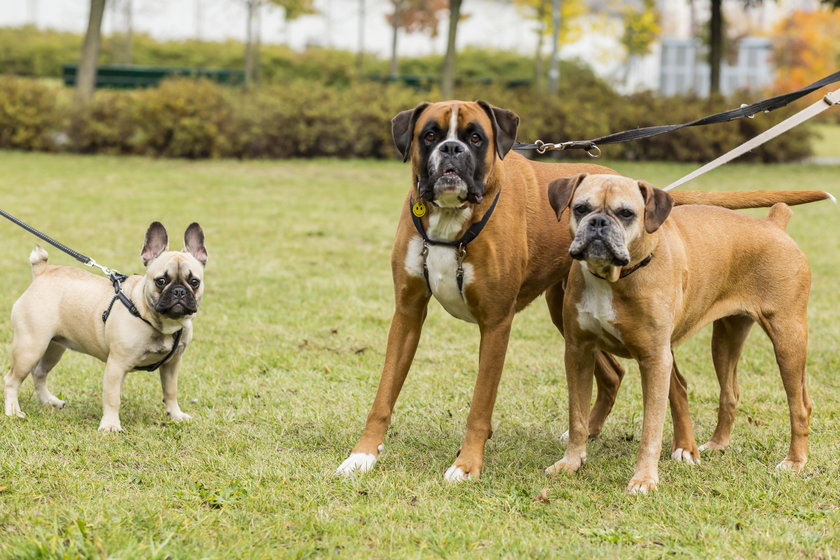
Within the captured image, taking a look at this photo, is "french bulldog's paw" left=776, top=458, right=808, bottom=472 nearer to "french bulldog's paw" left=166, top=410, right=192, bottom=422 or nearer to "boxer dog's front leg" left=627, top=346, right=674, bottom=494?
"boxer dog's front leg" left=627, top=346, right=674, bottom=494

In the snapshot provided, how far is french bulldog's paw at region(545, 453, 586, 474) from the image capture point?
4977mm

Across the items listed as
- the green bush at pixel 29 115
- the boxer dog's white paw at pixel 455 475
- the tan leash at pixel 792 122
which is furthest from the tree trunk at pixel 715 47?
the boxer dog's white paw at pixel 455 475

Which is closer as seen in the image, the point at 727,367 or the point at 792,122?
the point at 727,367

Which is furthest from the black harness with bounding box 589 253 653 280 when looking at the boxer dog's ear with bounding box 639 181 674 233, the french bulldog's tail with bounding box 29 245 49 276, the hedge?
the hedge

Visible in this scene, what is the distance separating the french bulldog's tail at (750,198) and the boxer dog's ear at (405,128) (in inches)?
64.7

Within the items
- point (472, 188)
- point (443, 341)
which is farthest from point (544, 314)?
point (472, 188)

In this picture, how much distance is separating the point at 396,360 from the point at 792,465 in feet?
7.37

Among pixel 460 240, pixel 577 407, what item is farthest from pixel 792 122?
pixel 460 240

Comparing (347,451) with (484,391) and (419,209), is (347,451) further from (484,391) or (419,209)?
(419,209)

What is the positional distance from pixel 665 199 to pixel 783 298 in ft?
3.73

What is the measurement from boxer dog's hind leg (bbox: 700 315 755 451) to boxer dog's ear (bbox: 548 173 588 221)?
1.48 metres

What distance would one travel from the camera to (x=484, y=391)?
4992mm

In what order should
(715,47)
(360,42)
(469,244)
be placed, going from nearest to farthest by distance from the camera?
(469,244) < (715,47) < (360,42)

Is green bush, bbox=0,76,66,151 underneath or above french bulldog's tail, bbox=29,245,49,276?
above
